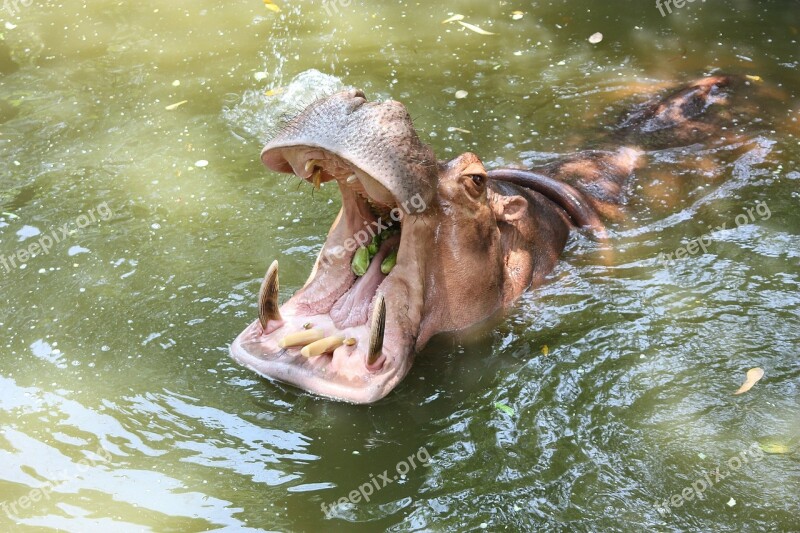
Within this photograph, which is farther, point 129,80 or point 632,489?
point 129,80

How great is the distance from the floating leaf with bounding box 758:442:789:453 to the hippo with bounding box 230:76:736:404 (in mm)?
1454

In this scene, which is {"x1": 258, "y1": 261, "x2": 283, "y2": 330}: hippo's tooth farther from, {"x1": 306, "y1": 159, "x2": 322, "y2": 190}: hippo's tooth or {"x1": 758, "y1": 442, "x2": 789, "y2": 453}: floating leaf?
{"x1": 758, "y1": 442, "x2": 789, "y2": 453}: floating leaf

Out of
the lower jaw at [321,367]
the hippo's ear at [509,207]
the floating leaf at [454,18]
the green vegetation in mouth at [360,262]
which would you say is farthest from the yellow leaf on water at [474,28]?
the lower jaw at [321,367]

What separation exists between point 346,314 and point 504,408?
89 cm

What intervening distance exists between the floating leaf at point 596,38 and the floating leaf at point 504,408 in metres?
4.96

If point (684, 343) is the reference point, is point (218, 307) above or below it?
above

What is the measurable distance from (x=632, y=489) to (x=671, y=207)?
244 cm

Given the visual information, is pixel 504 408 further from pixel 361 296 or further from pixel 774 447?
pixel 774 447

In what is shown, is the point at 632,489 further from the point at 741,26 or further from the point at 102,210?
the point at 741,26

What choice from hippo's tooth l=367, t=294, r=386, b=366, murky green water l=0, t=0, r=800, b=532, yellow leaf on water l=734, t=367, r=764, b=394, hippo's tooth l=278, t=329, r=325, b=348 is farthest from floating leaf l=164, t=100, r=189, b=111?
yellow leaf on water l=734, t=367, r=764, b=394

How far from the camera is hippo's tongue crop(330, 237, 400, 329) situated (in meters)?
4.59

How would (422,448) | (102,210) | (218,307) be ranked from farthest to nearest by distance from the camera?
(102,210), (218,307), (422,448)

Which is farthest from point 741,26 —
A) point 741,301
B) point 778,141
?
point 741,301

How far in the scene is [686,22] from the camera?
890 centimetres
